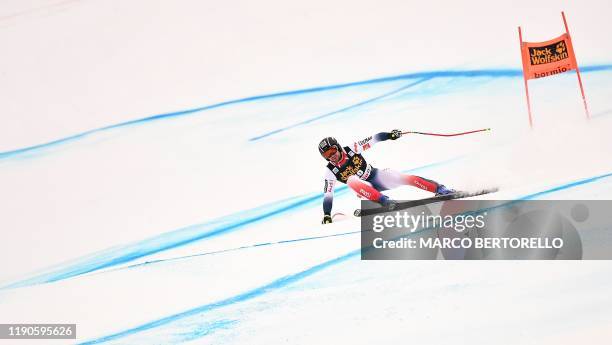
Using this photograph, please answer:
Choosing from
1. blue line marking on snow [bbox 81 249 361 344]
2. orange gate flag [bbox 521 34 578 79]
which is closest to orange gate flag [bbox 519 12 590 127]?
orange gate flag [bbox 521 34 578 79]

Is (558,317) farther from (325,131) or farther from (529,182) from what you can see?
(325,131)

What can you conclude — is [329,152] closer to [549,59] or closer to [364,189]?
[364,189]

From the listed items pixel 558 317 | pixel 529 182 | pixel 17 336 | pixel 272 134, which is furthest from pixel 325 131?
pixel 17 336

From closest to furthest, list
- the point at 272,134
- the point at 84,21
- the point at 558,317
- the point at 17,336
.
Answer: the point at 558,317 → the point at 17,336 → the point at 272,134 → the point at 84,21

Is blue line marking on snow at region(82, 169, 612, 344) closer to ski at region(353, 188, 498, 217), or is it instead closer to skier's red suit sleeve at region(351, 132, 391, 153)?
ski at region(353, 188, 498, 217)

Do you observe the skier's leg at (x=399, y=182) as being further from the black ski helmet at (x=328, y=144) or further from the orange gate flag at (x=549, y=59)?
the orange gate flag at (x=549, y=59)

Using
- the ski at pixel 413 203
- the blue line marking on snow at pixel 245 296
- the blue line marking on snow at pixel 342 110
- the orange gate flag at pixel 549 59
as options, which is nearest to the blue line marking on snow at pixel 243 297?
the blue line marking on snow at pixel 245 296
